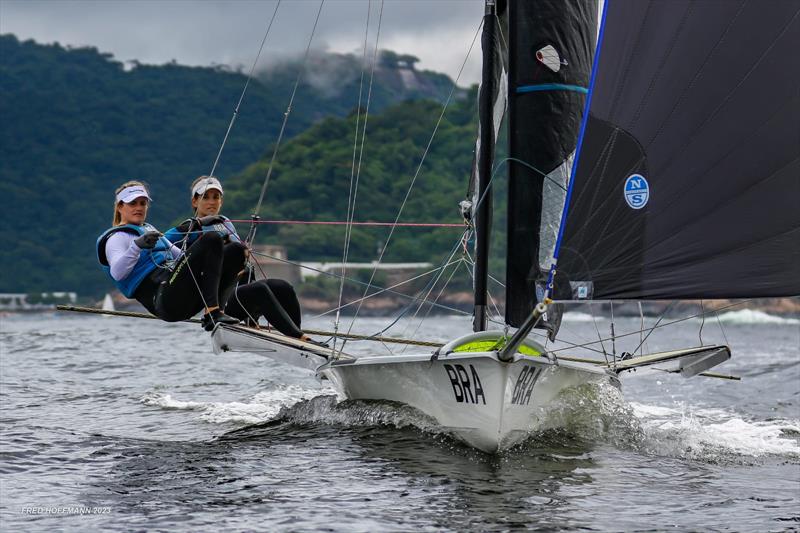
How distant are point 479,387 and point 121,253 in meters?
2.64

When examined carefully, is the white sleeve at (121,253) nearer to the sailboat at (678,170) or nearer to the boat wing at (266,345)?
the boat wing at (266,345)

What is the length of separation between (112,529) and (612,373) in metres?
3.47

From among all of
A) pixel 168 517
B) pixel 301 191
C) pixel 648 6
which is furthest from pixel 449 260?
pixel 301 191

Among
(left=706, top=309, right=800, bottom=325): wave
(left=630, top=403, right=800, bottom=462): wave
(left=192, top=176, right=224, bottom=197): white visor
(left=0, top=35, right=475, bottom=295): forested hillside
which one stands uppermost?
(left=0, top=35, right=475, bottom=295): forested hillside

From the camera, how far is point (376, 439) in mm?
6391

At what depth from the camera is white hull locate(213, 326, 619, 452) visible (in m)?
5.48

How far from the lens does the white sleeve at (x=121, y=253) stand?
21.6 feet

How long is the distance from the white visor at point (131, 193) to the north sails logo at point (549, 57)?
2824 millimetres

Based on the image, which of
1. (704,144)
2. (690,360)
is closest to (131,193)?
(704,144)

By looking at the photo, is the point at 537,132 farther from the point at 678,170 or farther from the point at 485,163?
the point at 678,170

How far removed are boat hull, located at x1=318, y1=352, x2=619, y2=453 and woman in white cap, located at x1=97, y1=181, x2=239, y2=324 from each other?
116 centimetres

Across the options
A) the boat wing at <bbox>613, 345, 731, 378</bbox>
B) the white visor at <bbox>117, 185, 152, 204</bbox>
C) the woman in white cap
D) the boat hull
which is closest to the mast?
the boat hull

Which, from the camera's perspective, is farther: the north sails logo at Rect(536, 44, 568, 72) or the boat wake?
the north sails logo at Rect(536, 44, 568, 72)

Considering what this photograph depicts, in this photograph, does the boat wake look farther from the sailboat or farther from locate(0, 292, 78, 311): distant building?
locate(0, 292, 78, 311): distant building
